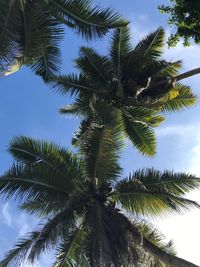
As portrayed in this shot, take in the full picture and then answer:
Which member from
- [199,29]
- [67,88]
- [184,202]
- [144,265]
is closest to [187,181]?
[184,202]

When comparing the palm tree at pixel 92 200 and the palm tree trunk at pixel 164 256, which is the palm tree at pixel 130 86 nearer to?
the palm tree at pixel 92 200

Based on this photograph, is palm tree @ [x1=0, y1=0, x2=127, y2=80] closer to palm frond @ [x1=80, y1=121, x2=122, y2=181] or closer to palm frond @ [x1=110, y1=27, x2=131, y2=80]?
palm frond @ [x1=80, y1=121, x2=122, y2=181]

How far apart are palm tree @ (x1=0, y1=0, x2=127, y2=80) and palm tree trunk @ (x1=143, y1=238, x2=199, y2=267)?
6.78 metres

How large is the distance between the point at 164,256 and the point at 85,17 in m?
7.62

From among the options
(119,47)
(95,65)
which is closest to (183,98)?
(119,47)

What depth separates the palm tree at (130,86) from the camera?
73.6 ft

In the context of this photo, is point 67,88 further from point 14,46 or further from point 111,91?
point 14,46

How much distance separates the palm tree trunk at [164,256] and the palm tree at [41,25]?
6.78 meters

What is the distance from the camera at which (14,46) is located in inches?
616

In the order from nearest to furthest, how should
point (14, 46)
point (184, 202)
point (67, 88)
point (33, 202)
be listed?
point (14, 46) → point (184, 202) → point (33, 202) → point (67, 88)

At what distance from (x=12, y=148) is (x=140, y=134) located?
5948mm

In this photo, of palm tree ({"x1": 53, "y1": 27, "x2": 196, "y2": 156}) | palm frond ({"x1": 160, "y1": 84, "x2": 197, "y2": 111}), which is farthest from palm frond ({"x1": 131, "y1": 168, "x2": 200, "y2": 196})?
palm frond ({"x1": 160, "y1": 84, "x2": 197, "y2": 111})

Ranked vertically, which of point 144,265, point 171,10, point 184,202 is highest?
point 171,10

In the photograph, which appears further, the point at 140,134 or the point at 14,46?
the point at 140,134
